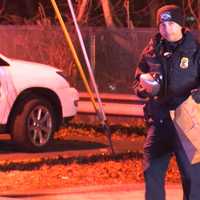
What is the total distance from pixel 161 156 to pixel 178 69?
74cm

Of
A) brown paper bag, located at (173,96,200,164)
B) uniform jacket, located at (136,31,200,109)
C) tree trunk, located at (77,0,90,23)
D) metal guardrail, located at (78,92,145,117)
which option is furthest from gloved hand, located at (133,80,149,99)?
tree trunk, located at (77,0,90,23)

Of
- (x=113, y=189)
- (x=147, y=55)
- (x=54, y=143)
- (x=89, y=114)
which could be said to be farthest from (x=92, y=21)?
(x=147, y=55)

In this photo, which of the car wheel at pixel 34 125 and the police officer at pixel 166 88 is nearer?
the police officer at pixel 166 88

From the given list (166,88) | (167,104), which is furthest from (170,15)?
(167,104)

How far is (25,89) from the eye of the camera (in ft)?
41.0

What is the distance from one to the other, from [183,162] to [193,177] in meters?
0.15

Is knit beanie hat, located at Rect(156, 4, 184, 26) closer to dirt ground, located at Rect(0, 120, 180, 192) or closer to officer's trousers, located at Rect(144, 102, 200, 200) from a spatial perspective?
officer's trousers, located at Rect(144, 102, 200, 200)

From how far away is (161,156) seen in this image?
7.36 meters

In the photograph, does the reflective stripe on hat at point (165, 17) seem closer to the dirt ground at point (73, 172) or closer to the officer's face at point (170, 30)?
the officer's face at point (170, 30)

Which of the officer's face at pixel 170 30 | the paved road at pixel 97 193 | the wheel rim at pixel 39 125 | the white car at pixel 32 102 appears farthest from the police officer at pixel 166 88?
the wheel rim at pixel 39 125

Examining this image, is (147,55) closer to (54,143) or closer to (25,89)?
(25,89)

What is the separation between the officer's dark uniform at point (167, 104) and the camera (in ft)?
23.4

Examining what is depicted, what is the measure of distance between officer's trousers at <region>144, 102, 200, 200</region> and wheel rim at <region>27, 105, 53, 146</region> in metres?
5.14

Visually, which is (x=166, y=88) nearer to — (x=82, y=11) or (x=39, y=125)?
(x=39, y=125)
